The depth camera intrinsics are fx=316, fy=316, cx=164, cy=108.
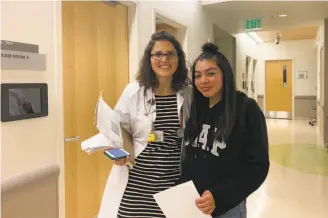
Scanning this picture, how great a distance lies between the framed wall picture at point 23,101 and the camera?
5.53 ft

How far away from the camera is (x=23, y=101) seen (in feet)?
5.92

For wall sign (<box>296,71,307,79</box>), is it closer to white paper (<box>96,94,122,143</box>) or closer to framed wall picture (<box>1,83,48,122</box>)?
framed wall picture (<box>1,83,48,122</box>)

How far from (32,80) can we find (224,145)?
1.26m

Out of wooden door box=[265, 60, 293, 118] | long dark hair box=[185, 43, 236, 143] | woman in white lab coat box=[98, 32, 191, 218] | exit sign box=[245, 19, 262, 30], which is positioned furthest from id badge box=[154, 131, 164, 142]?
wooden door box=[265, 60, 293, 118]

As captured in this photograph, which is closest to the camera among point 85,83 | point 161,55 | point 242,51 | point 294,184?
point 161,55

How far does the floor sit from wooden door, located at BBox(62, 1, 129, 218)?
65.0 inches

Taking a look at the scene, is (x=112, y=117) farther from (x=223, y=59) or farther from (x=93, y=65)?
(x=93, y=65)

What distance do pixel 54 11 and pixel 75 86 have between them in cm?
59

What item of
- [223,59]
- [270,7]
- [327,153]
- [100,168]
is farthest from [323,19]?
[223,59]

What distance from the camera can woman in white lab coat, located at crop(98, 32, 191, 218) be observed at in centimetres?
138

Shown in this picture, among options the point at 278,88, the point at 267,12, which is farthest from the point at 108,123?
the point at 278,88

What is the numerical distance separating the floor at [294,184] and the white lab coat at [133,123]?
2118mm

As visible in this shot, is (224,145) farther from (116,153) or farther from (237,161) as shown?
(116,153)

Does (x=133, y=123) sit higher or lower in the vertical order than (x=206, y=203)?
higher
